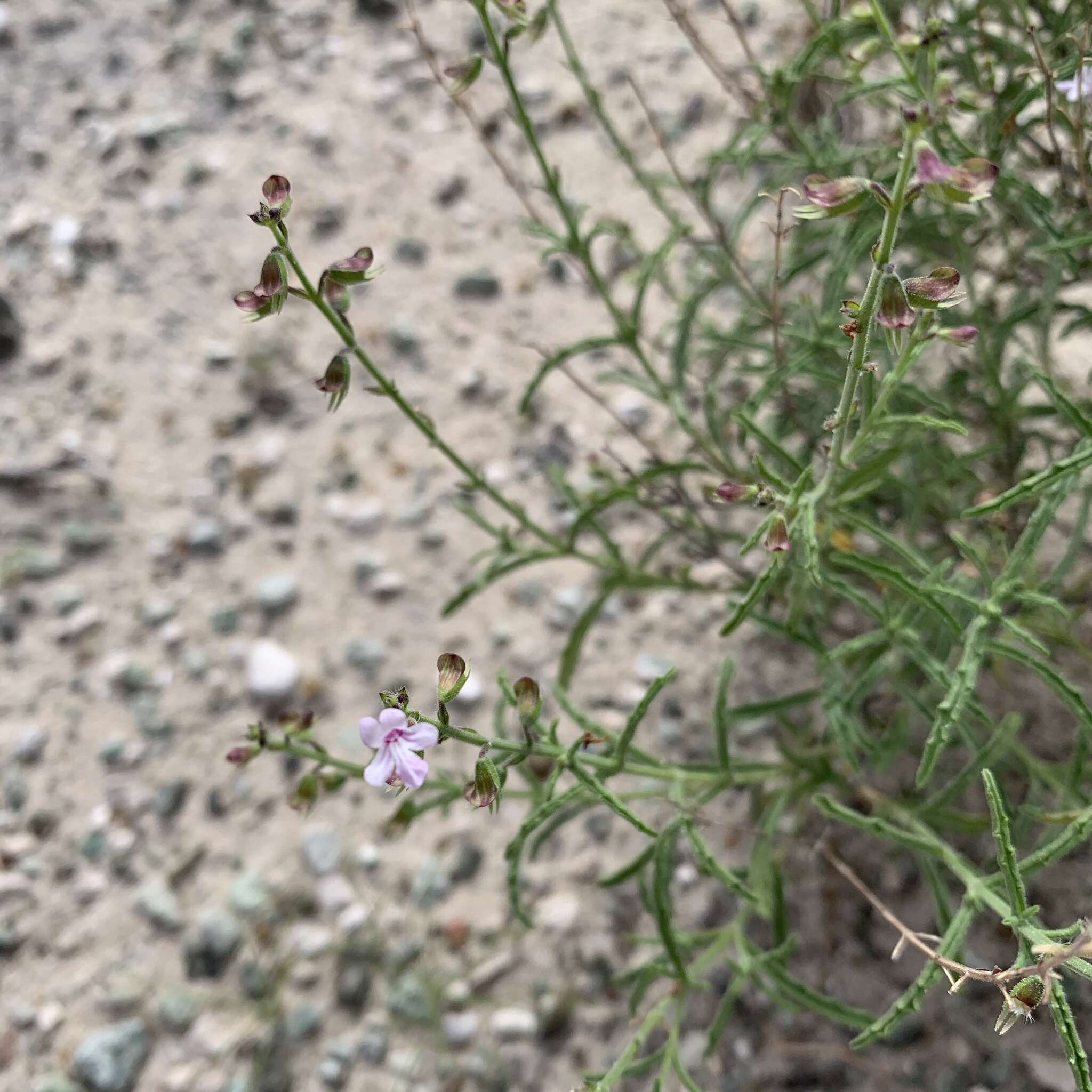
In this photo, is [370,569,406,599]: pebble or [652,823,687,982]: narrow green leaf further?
[370,569,406,599]: pebble

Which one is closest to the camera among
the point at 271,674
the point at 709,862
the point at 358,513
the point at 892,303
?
the point at 892,303

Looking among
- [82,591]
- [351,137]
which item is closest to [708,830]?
[82,591]

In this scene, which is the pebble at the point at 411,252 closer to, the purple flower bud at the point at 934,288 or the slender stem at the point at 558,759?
the slender stem at the point at 558,759

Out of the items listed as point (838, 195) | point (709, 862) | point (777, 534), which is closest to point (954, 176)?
point (838, 195)

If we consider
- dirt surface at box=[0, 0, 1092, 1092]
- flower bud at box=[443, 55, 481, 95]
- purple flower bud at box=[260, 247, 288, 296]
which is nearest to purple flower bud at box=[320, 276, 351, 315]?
purple flower bud at box=[260, 247, 288, 296]

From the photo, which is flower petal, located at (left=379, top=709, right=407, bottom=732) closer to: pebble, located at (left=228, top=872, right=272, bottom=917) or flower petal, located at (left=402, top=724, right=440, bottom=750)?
flower petal, located at (left=402, top=724, right=440, bottom=750)

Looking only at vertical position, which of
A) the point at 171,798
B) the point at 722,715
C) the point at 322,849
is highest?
the point at 722,715

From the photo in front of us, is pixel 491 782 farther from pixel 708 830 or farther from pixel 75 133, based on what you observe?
pixel 75 133

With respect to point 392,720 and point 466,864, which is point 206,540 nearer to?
point 466,864
